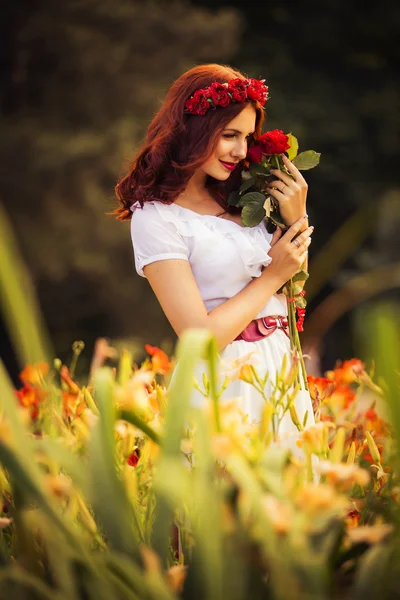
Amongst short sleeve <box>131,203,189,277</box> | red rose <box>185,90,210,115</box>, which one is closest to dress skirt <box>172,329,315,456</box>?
short sleeve <box>131,203,189,277</box>

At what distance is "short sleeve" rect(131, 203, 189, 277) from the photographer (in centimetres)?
210

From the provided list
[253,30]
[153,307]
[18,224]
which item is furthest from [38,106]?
[253,30]

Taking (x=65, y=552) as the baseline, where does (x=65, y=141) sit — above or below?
above

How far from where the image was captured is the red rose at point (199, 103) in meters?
2.19

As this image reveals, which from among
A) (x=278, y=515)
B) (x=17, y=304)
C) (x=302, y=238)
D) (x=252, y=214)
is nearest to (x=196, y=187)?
(x=252, y=214)

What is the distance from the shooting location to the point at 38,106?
9.98 m

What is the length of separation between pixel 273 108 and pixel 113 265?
13.2 ft

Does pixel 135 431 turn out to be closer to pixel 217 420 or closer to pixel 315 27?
pixel 217 420

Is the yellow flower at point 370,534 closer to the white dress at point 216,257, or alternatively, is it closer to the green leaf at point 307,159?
the white dress at point 216,257

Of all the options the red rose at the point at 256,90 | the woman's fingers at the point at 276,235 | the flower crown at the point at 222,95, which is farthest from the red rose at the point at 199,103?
the woman's fingers at the point at 276,235

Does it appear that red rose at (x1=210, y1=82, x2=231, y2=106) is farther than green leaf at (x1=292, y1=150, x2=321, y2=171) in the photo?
No

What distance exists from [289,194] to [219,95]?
1.01ft

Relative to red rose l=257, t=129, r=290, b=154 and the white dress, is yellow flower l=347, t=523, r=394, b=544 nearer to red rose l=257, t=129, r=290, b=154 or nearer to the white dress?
the white dress

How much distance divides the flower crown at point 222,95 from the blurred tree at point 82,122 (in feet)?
23.9
